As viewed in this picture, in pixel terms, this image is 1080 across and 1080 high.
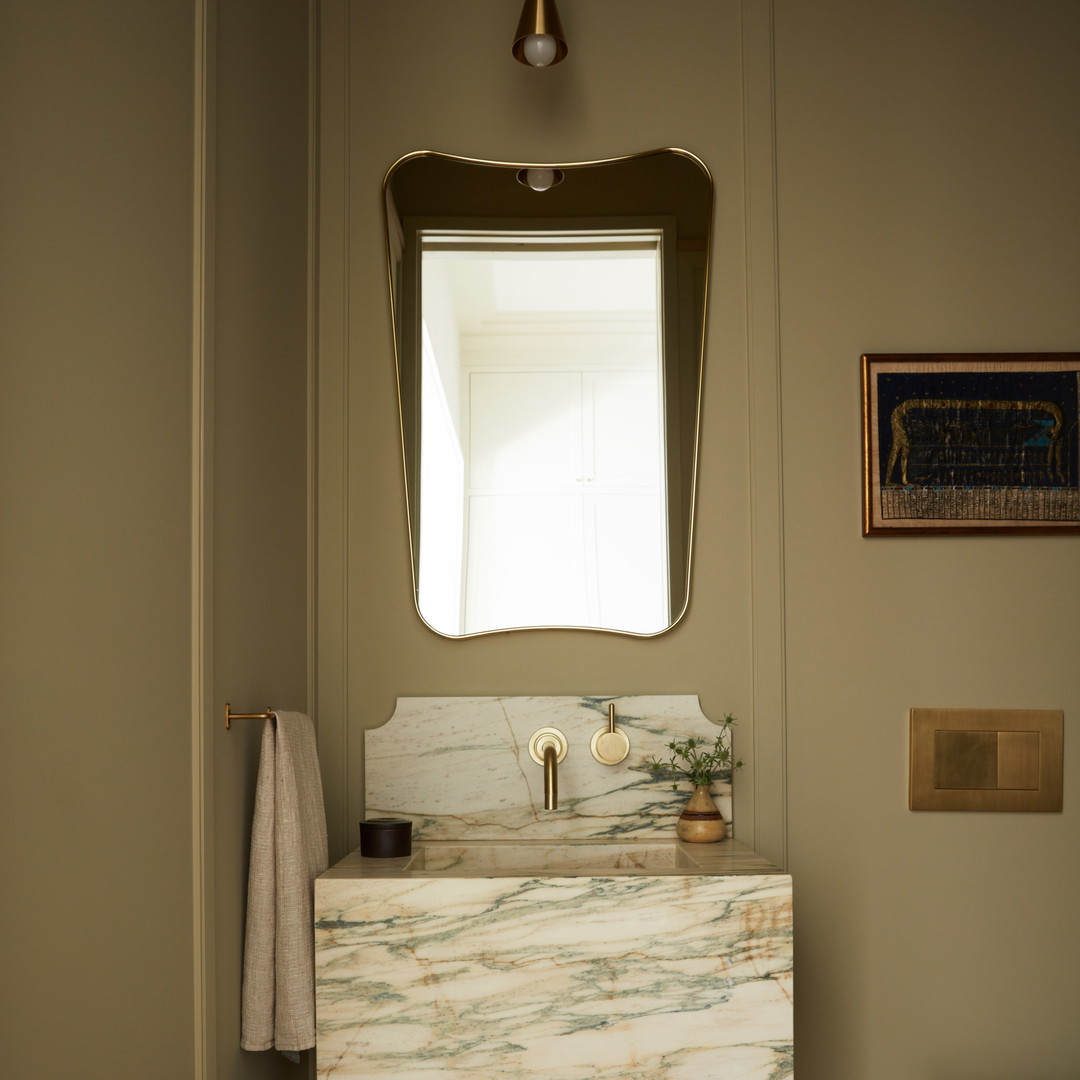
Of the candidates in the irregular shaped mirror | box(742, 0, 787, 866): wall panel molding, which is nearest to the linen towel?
the irregular shaped mirror

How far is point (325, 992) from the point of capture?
5.60ft

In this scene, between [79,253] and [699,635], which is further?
[699,635]

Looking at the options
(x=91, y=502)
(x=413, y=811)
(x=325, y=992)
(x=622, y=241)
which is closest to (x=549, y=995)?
(x=325, y=992)

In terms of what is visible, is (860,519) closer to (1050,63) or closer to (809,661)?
(809,661)

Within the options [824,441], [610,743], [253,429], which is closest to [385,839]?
[610,743]

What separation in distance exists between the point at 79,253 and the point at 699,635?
142 cm

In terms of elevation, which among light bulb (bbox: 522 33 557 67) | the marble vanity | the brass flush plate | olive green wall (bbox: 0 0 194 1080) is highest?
light bulb (bbox: 522 33 557 67)

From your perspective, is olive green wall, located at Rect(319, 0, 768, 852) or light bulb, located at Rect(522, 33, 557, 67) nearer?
light bulb, located at Rect(522, 33, 557, 67)

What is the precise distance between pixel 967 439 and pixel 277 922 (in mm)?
1658

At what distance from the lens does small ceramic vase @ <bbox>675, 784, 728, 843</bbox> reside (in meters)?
2.08

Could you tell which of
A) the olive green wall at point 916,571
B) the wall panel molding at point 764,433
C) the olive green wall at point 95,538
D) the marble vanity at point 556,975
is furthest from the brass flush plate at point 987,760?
the olive green wall at point 95,538

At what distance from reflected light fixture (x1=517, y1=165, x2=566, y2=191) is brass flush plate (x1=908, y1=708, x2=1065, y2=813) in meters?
1.36

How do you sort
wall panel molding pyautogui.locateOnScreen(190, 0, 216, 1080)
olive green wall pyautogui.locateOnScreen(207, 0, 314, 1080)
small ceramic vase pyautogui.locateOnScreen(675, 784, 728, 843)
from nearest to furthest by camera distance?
1. wall panel molding pyautogui.locateOnScreen(190, 0, 216, 1080)
2. olive green wall pyautogui.locateOnScreen(207, 0, 314, 1080)
3. small ceramic vase pyautogui.locateOnScreen(675, 784, 728, 843)

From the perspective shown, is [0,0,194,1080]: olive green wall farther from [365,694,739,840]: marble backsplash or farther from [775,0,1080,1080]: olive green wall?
[775,0,1080,1080]: olive green wall
